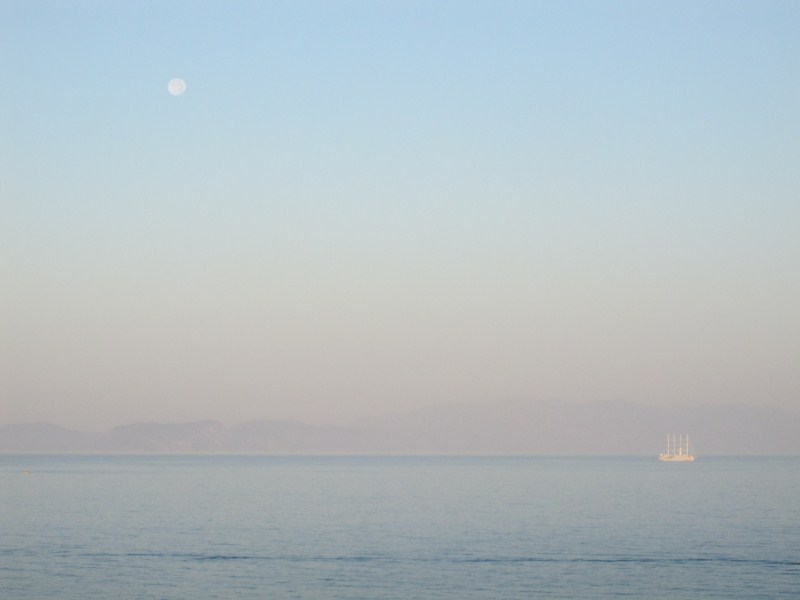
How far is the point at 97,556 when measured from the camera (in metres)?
64.0

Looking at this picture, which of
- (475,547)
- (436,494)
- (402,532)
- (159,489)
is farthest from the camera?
(159,489)

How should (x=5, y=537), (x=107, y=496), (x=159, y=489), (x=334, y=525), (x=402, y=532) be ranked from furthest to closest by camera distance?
(x=159, y=489)
(x=107, y=496)
(x=334, y=525)
(x=402, y=532)
(x=5, y=537)

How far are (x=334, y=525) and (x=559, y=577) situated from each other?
Answer: 32.4 meters

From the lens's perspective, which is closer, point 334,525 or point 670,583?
point 670,583

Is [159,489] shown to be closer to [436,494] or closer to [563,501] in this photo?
[436,494]

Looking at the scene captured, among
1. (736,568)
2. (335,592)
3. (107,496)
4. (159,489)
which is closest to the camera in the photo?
(335,592)

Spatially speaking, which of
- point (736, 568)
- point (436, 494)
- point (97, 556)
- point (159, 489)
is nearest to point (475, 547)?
point (736, 568)

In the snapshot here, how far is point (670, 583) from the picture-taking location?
55.0m

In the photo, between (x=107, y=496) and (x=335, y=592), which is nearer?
(x=335, y=592)

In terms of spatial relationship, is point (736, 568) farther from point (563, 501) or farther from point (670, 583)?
point (563, 501)

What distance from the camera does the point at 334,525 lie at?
85.5 metres

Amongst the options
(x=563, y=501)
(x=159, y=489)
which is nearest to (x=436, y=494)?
(x=563, y=501)

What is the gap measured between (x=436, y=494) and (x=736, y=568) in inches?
3129

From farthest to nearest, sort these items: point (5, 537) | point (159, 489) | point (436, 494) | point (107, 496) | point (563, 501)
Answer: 1. point (159, 489)
2. point (436, 494)
3. point (107, 496)
4. point (563, 501)
5. point (5, 537)
